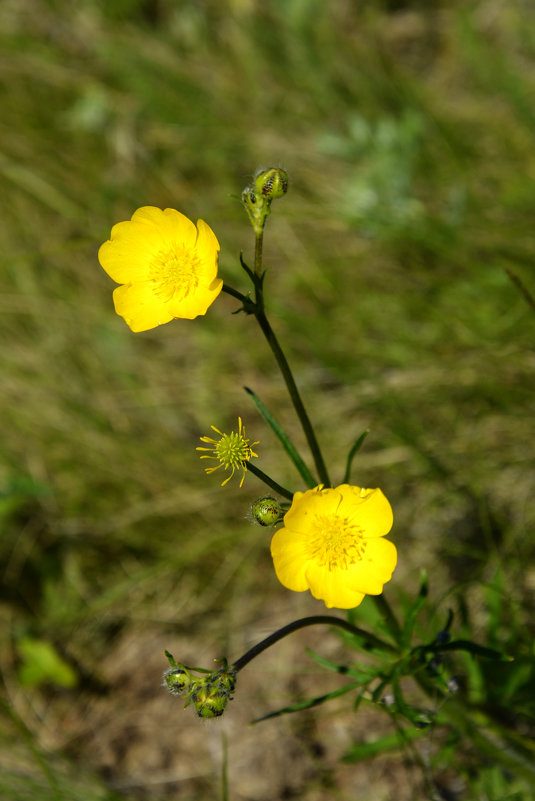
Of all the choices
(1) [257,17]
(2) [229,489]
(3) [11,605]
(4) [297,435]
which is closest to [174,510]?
(2) [229,489]

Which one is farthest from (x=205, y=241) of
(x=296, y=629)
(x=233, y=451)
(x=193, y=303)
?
(x=296, y=629)

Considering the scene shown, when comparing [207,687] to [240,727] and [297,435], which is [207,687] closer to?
[240,727]

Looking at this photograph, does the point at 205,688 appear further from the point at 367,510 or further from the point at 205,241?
the point at 205,241

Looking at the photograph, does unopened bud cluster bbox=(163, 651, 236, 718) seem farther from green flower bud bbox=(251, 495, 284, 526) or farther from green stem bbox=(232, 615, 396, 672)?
green flower bud bbox=(251, 495, 284, 526)

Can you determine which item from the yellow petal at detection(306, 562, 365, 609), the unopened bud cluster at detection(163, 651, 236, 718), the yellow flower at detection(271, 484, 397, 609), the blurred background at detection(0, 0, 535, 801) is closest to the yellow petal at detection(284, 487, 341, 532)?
the yellow flower at detection(271, 484, 397, 609)

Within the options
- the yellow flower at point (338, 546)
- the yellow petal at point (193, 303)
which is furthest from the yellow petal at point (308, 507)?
the yellow petal at point (193, 303)

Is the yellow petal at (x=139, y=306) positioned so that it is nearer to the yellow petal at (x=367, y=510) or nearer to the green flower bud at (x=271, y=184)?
the green flower bud at (x=271, y=184)
